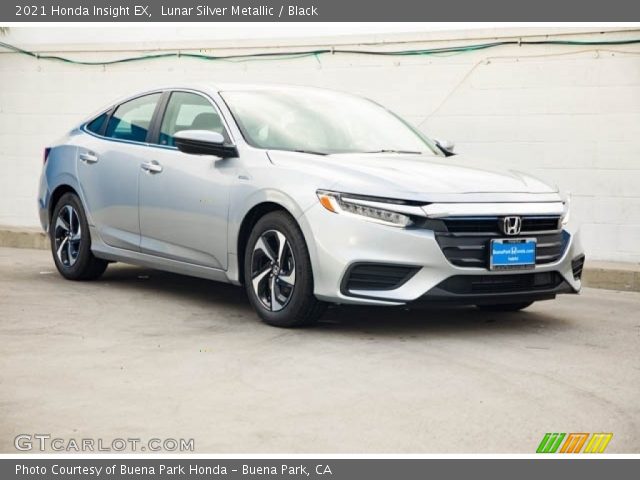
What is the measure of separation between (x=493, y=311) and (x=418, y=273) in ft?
5.07

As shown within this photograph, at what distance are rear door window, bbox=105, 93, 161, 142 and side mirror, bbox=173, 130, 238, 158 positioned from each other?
1.03m

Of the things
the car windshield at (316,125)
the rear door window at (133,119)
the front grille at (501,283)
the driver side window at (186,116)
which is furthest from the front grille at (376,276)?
the rear door window at (133,119)

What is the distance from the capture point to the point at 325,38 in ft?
→ 41.2

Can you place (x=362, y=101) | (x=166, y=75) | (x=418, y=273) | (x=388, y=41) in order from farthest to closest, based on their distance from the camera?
(x=166, y=75) < (x=388, y=41) < (x=362, y=101) < (x=418, y=273)

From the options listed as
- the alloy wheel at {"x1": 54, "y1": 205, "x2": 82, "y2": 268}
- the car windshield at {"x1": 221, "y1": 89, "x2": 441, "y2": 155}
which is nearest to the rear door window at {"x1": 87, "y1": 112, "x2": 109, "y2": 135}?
the alloy wheel at {"x1": 54, "y1": 205, "x2": 82, "y2": 268}

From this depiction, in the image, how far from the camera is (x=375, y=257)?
21.9 feet

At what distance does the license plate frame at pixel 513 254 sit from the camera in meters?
6.82

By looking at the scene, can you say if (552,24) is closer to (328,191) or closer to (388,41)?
(388,41)

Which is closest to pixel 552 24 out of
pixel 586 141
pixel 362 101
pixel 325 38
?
pixel 586 141

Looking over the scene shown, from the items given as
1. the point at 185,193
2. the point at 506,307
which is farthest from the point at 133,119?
the point at 506,307

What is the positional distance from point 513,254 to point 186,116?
8.91 ft

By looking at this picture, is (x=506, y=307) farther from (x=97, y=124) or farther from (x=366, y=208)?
(x=97, y=124)

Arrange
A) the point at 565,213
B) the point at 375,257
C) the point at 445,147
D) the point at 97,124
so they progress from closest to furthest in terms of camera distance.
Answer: the point at 375,257 → the point at 565,213 → the point at 445,147 → the point at 97,124

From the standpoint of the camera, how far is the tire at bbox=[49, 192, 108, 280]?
9.09 meters
